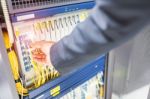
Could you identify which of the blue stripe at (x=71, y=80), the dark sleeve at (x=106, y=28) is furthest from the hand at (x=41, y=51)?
the dark sleeve at (x=106, y=28)

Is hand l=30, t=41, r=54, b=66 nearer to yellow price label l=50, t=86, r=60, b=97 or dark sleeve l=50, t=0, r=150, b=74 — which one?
yellow price label l=50, t=86, r=60, b=97

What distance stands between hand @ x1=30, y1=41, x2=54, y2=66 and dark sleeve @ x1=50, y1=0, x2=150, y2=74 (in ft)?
1.04

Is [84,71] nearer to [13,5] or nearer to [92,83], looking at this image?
[92,83]

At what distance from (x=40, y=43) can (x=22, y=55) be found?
0.10 metres

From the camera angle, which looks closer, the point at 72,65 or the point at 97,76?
the point at 72,65

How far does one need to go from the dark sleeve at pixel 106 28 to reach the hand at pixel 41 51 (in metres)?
0.32

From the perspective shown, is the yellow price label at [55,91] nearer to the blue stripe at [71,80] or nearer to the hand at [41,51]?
the blue stripe at [71,80]

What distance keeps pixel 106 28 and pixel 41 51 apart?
0.50 meters

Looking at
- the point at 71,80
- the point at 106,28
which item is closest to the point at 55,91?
the point at 71,80

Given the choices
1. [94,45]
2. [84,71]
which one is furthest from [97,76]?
[94,45]

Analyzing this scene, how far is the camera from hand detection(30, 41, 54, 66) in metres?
0.84

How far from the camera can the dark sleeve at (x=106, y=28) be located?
388 mm

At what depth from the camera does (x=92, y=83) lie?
1.24m

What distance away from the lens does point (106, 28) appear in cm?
42
